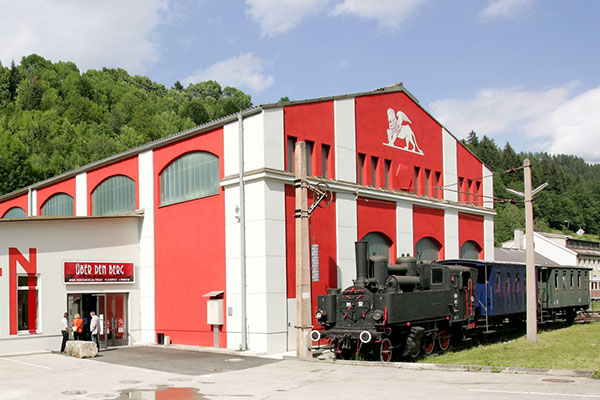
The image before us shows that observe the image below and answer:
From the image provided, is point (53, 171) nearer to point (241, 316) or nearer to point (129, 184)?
point (129, 184)

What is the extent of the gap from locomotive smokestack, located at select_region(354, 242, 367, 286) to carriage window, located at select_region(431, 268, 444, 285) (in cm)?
266

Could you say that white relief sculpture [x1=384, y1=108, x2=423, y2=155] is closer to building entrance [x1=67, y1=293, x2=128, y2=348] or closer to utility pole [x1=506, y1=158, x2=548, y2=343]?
utility pole [x1=506, y1=158, x2=548, y2=343]

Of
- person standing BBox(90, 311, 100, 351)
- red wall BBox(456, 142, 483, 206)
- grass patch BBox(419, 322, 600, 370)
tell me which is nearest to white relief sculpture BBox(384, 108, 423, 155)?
red wall BBox(456, 142, 483, 206)

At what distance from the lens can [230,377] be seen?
15719 millimetres

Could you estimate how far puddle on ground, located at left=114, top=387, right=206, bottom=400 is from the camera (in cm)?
1274

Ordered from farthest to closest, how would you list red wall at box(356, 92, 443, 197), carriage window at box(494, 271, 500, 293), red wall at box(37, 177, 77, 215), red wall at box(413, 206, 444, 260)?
red wall at box(37, 177, 77, 215) < red wall at box(413, 206, 444, 260) < red wall at box(356, 92, 443, 197) < carriage window at box(494, 271, 500, 293)

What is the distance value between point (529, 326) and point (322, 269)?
7.77 metres

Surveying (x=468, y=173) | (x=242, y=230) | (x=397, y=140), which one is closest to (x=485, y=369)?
(x=242, y=230)

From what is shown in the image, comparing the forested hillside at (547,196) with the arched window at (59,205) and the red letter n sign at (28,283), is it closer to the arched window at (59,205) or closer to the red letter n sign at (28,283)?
the arched window at (59,205)

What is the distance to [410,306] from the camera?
1869 centimetres

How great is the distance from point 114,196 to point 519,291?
19150mm

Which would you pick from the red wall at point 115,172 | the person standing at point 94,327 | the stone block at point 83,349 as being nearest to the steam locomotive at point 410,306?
the stone block at point 83,349

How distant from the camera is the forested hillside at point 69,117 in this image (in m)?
72.3

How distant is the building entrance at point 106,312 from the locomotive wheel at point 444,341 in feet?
41.9
